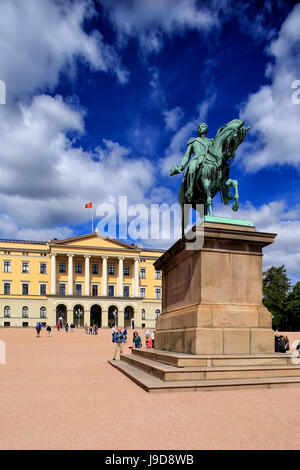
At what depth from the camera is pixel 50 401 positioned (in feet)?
22.6

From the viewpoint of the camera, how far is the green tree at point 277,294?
2574 inches

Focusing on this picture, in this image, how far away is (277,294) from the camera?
67438 millimetres

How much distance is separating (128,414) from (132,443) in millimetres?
1393

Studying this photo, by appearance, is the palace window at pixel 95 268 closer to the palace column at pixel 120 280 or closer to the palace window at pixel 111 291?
the palace window at pixel 111 291

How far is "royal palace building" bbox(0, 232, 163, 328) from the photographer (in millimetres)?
74812

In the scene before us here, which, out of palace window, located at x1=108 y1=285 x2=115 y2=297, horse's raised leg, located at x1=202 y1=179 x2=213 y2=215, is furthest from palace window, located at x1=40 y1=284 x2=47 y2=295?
horse's raised leg, located at x1=202 y1=179 x2=213 y2=215

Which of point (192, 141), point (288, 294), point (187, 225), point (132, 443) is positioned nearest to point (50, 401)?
point (132, 443)

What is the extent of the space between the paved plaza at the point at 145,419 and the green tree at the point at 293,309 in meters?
59.7

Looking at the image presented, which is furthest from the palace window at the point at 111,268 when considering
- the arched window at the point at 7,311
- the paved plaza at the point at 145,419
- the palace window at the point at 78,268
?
the paved plaza at the point at 145,419

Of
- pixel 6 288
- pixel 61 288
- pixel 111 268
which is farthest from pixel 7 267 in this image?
pixel 111 268

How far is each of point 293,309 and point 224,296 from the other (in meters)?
58.6

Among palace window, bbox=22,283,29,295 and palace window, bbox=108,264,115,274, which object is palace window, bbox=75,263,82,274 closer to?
palace window, bbox=108,264,115,274

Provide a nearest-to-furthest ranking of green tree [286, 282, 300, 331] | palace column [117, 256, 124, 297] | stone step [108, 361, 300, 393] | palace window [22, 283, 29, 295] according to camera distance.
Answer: stone step [108, 361, 300, 393]
green tree [286, 282, 300, 331]
palace window [22, 283, 29, 295]
palace column [117, 256, 124, 297]

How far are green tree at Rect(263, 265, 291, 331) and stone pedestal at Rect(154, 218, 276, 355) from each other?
57769mm
